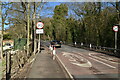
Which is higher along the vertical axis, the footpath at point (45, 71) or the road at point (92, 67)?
the footpath at point (45, 71)

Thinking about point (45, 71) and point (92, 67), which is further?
point (92, 67)

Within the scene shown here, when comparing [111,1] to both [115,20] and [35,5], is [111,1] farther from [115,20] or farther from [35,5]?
[35,5]

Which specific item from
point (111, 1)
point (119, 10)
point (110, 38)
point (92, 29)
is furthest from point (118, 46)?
point (92, 29)

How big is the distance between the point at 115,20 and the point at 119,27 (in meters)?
1.60

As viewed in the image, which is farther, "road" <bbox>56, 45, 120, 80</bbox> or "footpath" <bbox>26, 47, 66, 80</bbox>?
"road" <bbox>56, 45, 120, 80</bbox>

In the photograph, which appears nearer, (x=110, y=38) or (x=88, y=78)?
(x=88, y=78)

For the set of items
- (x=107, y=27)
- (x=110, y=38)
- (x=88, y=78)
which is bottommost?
(x=88, y=78)

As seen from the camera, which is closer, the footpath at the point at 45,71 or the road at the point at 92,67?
the footpath at the point at 45,71

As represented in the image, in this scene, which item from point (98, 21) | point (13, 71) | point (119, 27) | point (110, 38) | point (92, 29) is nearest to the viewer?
point (13, 71)

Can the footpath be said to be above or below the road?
above

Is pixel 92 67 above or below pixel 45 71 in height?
below

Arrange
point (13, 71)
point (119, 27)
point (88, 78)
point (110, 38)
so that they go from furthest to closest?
point (110, 38) < point (119, 27) < point (13, 71) < point (88, 78)

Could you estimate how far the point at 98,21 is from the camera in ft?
95.2

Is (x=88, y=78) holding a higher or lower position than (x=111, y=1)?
lower
